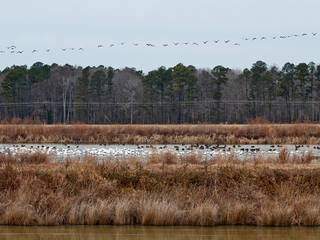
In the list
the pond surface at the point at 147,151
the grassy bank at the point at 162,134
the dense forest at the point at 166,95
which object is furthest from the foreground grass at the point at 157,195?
the dense forest at the point at 166,95

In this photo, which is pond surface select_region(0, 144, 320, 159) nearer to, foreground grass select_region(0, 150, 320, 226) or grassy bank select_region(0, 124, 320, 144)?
foreground grass select_region(0, 150, 320, 226)

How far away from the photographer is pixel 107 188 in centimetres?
1769

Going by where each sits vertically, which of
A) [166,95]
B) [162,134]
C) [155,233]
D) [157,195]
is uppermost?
[166,95]

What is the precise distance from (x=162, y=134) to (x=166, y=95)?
159 ft

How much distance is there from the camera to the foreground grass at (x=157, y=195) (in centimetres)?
1655

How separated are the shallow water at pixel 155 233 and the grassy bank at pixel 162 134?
28.7 metres

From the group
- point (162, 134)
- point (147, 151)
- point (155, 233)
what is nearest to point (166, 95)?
point (162, 134)

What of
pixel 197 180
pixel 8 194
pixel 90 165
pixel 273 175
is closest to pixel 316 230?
pixel 273 175

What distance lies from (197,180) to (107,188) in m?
2.90

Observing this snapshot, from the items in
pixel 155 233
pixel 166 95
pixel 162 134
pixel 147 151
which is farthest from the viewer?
pixel 166 95

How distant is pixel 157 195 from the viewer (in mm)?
17312

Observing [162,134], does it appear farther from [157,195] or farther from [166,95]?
[166,95]

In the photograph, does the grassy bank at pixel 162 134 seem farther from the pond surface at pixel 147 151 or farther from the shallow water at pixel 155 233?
the shallow water at pixel 155 233

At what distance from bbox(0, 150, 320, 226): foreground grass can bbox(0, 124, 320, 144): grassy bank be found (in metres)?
26.2
